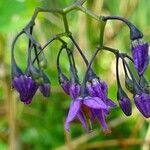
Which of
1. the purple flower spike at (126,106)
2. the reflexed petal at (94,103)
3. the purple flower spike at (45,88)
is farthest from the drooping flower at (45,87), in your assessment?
the purple flower spike at (126,106)

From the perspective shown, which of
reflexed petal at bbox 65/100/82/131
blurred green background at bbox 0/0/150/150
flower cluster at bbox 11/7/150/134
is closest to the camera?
reflexed petal at bbox 65/100/82/131

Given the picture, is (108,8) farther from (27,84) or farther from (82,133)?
(27,84)

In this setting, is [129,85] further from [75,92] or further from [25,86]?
[25,86]

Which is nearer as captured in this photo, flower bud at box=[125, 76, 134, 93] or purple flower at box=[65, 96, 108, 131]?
purple flower at box=[65, 96, 108, 131]

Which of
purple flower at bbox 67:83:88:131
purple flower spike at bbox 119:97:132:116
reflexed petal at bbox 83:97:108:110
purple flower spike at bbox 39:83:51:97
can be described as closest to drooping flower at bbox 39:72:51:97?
purple flower spike at bbox 39:83:51:97

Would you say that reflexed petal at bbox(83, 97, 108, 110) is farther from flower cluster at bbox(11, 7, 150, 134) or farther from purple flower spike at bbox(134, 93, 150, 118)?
purple flower spike at bbox(134, 93, 150, 118)

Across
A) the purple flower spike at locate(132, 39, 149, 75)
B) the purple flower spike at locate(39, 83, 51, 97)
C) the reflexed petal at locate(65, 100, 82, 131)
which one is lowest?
the reflexed petal at locate(65, 100, 82, 131)
